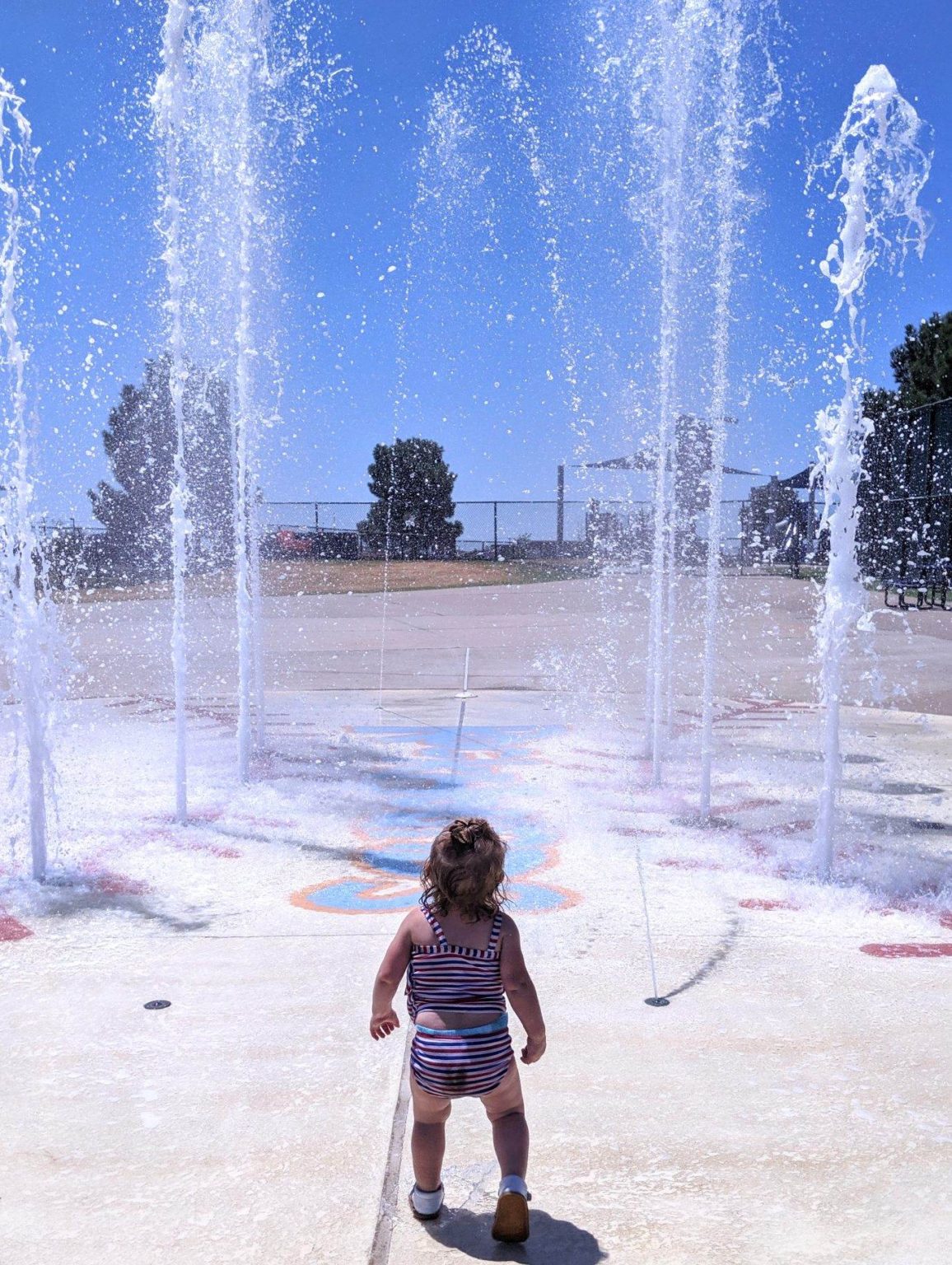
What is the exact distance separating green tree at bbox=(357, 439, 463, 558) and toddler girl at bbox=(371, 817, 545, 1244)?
1079 inches

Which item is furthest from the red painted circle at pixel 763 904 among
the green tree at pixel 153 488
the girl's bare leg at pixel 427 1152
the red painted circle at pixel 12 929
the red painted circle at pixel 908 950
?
the green tree at pixel 153 488

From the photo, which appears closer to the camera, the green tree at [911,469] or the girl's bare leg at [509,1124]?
the girl's bare leg at [509,1124]

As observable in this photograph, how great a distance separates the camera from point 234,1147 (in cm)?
272

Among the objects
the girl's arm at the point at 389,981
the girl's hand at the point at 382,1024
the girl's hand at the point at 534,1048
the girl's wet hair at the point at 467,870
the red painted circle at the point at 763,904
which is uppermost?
the girl's wet hair at the point at 467,870

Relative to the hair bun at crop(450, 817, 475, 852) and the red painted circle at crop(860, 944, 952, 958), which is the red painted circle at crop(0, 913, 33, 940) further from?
the red painted circle at crop(860, 944, 952, 958)

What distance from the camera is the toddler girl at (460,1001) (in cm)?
239

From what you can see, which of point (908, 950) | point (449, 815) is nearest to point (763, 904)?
point (908, 950)

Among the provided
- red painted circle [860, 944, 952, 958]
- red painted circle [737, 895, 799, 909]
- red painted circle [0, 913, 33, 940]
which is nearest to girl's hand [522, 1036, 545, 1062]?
red painted circle [860, 944, 952, 958]

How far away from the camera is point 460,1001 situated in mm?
2438

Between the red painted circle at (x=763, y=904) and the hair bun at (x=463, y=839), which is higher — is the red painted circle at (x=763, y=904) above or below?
below

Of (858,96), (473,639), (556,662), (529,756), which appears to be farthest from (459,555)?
(858,96)

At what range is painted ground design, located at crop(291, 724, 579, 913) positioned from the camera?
188 inches

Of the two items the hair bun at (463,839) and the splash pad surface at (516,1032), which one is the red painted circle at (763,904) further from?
the hair bun at (463,839)

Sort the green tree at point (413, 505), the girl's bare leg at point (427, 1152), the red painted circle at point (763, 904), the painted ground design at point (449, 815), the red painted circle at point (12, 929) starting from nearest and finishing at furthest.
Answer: the girl's bare leg at point (427, 1152)
the red painted circle at point (12, 929)
the red painted circle at point (763, 904)
the painted ground design at point (449, 815)
the green tree at point (413, 505)
